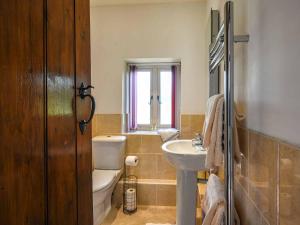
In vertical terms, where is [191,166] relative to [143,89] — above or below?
below

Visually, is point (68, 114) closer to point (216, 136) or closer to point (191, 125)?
point (216, 136)

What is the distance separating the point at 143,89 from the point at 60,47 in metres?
2.02

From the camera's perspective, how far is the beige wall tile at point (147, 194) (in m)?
2.58

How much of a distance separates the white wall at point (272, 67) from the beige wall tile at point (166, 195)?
1724 millimetres

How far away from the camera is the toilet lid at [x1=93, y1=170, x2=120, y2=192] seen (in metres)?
2.05

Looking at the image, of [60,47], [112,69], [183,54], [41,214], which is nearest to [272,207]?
[41,214]

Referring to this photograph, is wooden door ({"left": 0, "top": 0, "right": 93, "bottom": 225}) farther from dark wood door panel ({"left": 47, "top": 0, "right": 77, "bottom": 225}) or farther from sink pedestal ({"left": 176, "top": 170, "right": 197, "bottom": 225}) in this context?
sink pedestal ({"left": 176, "top": 170, "right": 197, "bottom": 225})

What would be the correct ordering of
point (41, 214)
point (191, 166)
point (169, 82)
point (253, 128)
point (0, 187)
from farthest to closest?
point (169, 82) < point (191, 166) < point (253, 128) < point (41, 214) < point (0, 187)

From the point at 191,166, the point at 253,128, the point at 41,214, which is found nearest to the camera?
the point at 41,214

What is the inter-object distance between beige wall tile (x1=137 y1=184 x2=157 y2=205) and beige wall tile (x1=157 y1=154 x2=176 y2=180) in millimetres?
166

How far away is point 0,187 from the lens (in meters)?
0.62

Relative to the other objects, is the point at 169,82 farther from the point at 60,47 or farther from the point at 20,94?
the point at 20,94

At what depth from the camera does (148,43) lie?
2.64 metres

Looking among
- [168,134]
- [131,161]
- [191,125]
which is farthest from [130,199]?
[191,125]
